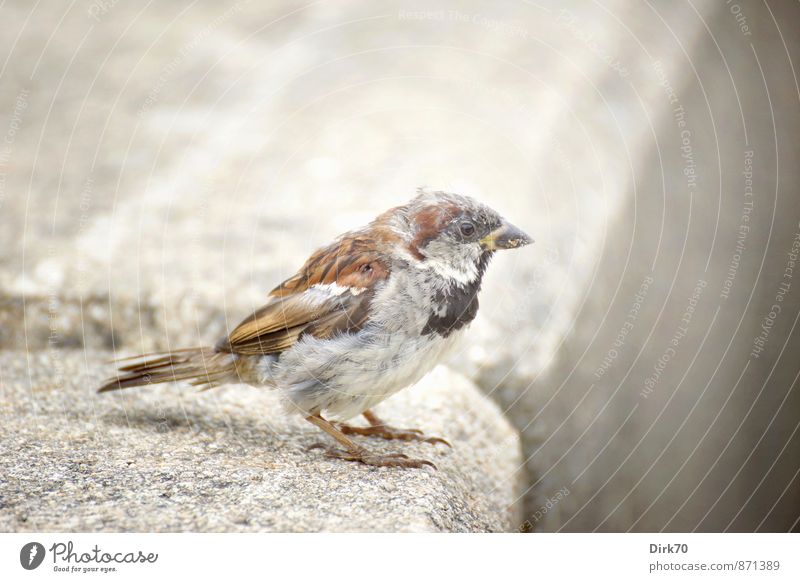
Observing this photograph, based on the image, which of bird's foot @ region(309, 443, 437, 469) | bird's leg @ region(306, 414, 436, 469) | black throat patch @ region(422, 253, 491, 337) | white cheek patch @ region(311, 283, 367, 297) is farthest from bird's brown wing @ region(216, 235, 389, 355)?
bird's foot @ region(309, 443, 437, 469)

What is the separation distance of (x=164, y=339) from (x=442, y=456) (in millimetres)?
1892

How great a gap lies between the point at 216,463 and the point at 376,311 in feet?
2.92

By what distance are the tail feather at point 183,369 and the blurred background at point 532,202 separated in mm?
648

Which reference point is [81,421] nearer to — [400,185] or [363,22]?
[400,185]

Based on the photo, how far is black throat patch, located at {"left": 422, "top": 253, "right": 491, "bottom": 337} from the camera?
3.02 meters

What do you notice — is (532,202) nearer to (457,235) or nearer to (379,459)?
(457,235)

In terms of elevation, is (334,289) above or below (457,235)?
below

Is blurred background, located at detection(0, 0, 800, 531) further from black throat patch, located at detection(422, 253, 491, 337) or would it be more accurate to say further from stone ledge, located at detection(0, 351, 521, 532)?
black throat patch, located at detection(422, 253, 491, 337)

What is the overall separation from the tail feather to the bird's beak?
Answer: 4.14ft

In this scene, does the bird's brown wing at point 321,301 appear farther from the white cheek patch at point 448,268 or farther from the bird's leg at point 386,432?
the bird's leg at point 386,432

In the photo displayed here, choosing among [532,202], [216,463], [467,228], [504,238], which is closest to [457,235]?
[467,228]

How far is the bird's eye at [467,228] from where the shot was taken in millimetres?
3061

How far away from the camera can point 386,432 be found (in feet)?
11.5

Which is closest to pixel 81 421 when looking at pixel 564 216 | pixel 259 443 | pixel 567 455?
pixel 259 443
